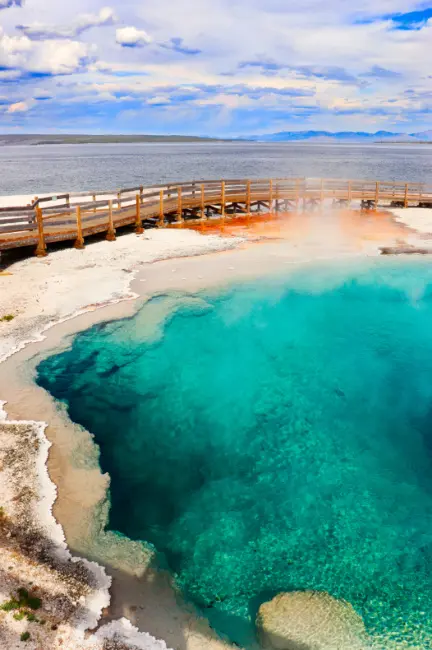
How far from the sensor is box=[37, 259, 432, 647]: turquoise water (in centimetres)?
681

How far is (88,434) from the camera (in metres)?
9.78

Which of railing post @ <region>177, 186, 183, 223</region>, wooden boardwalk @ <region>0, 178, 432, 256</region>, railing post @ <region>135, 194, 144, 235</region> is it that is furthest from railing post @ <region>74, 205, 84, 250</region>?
railing post @ <region>177, 186, 183, 223</region>

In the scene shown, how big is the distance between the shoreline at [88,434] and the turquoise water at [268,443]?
12.4 inches

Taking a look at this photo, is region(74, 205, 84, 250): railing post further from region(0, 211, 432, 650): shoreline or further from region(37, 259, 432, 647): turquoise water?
region(37, 259, 432, 647): turquoise water

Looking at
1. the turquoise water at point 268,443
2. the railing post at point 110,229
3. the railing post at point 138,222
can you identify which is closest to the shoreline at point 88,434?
the turquoise water at point 268,443

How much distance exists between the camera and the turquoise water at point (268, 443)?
681cm

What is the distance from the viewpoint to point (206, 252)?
76.1 feet

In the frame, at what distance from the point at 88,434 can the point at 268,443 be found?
135 inches

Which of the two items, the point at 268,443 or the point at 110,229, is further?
the point at 110,229

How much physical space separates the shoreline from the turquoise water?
314 millimetres

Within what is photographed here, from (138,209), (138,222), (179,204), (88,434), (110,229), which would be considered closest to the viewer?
(88,434)

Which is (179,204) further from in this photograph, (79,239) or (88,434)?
(88,434)

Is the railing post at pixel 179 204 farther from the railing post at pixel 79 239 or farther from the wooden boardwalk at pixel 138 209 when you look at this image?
the railing post at pixel 79 239

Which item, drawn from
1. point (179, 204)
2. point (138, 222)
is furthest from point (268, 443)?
point (179, 204)
